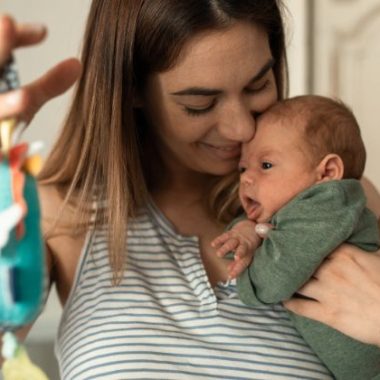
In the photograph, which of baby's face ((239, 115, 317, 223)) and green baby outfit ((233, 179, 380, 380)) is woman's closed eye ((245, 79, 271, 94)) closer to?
baby's face ((239, 115, 317, 223))

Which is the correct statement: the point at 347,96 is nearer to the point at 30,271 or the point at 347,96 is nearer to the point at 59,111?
the point at 59,111

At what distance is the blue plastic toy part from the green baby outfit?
0.48 m

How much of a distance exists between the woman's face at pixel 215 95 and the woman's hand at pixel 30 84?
0.40 m

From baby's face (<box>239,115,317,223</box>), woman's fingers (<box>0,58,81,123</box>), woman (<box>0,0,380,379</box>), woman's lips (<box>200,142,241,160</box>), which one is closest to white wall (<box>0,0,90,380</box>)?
woman (<box>0,0,380,379</box>)

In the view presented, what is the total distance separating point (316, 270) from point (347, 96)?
1125 mm

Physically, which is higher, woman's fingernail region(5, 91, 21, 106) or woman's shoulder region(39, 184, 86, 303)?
woman's fingernail region(5, 91, 21, 106)

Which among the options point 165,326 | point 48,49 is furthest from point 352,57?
point 165,326

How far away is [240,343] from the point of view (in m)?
1.02

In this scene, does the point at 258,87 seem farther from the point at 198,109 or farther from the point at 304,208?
the point at 304,208

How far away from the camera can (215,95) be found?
103cm

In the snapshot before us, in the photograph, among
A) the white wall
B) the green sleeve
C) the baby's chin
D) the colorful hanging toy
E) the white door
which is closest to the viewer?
the colorful hanging toy

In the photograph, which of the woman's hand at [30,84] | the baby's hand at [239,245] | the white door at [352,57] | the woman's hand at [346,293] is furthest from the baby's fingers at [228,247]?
the white door at [352,57]

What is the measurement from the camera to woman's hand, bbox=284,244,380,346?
973 mm

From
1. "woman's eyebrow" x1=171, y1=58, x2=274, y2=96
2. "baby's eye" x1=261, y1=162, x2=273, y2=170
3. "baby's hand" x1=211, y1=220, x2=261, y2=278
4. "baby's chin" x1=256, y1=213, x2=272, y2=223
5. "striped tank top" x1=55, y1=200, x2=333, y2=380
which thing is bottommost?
"striped tank top" x1=55, y1=200, x2=333, y2=380
